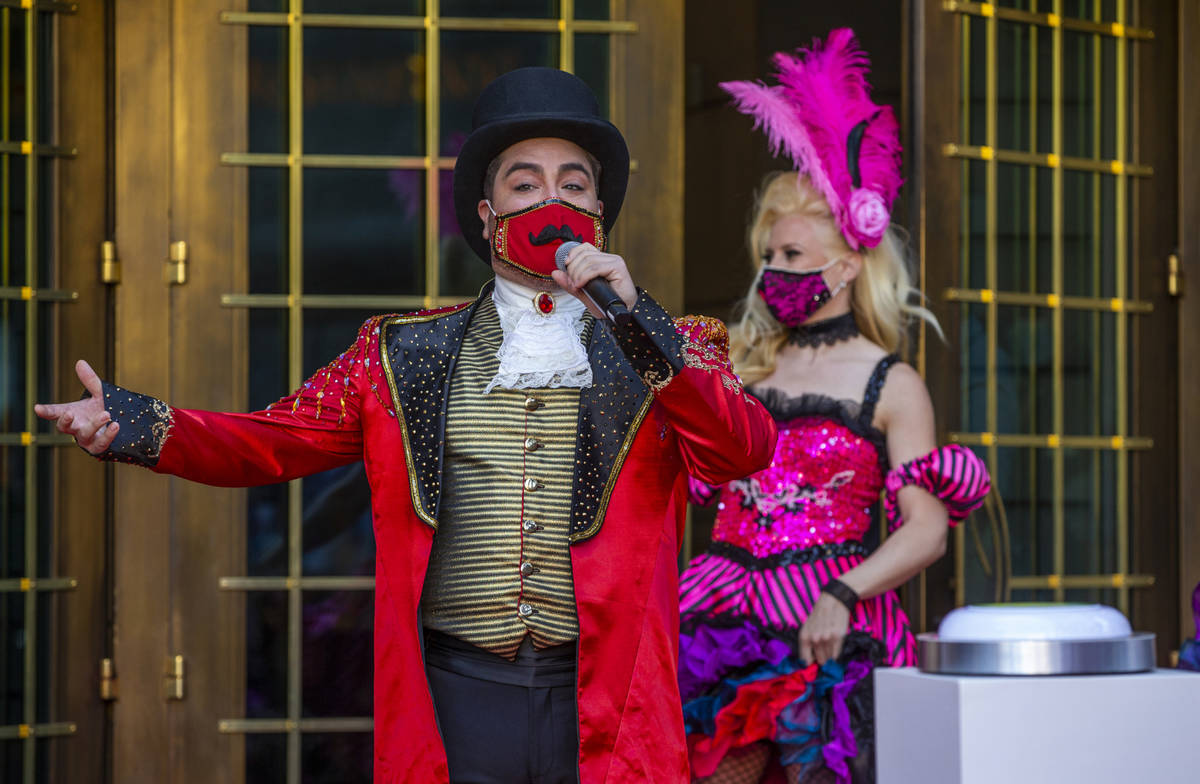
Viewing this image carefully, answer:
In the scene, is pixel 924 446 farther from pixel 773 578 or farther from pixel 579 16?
pixel 579 16

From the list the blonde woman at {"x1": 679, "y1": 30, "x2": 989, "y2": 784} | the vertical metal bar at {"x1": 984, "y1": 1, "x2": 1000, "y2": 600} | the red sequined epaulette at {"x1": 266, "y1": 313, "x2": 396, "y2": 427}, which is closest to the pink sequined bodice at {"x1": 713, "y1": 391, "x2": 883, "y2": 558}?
the blonde woman at {"x1": 679, "y1": 30, "x2": 989, "y2": 784}

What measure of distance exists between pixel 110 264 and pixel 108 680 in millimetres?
981

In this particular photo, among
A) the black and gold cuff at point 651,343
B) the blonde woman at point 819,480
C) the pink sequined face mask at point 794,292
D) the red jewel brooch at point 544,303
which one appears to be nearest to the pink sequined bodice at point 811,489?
the blonde woman at point 819,480

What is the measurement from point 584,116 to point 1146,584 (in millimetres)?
2600

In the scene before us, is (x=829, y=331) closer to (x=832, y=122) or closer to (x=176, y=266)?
(x=832, y=122)

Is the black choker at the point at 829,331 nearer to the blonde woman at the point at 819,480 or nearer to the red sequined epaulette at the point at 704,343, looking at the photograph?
the blonde woman at the point at 819,480

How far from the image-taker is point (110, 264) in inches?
154

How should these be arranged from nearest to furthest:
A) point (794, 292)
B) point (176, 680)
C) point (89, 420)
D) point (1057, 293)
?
Answer: point (89, 420) → point (794, 292) → point (176, 680) → point (1057, 293)

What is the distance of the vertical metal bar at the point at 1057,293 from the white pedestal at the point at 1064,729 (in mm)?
2757

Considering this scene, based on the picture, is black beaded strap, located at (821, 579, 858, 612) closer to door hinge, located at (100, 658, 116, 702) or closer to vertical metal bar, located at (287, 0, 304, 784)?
vertical metal bar, located at (287, 0, 304, 784)

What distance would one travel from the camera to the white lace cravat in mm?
2336

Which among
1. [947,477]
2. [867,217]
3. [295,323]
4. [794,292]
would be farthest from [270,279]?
[947,477]

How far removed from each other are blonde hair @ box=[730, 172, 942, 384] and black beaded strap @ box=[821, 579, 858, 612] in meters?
0.54

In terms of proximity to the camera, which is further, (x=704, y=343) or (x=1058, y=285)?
(x=1058, y=285)
